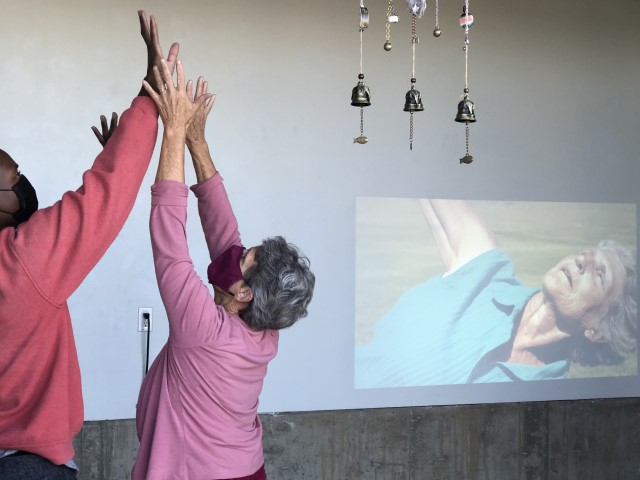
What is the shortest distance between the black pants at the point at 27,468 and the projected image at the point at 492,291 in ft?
10.2

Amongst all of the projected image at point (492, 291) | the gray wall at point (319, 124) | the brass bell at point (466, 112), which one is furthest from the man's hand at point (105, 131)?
the projected image at point (492, 291)

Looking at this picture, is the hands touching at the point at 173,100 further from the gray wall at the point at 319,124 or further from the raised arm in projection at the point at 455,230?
the raised arm in projection at the point at 455,230

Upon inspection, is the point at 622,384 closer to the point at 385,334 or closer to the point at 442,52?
the point at 385,334

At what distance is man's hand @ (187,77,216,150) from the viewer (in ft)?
5.99

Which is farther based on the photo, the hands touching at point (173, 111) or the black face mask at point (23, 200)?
the hands touching at point (173, 111)

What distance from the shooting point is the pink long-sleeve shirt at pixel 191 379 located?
181 cm

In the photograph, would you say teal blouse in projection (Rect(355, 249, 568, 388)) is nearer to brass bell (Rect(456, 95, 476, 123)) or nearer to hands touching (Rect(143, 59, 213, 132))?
brass bell (Rect(456, 95, 476, 123))

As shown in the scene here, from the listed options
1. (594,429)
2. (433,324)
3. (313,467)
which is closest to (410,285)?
(433,324)

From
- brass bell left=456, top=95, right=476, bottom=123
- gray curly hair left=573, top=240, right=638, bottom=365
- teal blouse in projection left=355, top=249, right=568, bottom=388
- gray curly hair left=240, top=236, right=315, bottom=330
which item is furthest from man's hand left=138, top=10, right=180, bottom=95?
gray curly hair left=573, top=240, right=638, bottom=365

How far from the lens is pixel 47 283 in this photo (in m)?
1.41

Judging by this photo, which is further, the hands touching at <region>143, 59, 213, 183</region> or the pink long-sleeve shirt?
the pink long-sleeve shirt

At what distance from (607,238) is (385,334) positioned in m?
1.52

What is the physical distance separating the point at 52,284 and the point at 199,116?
690 mm

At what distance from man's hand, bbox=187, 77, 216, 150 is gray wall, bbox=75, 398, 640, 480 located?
2.45m
